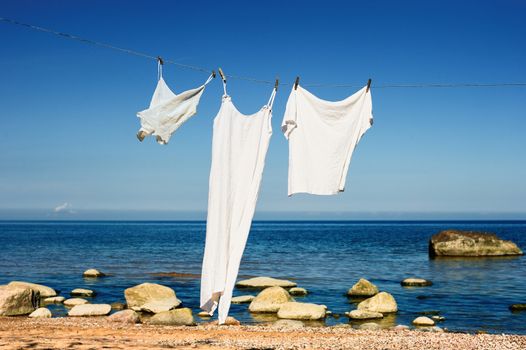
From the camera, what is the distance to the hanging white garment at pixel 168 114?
1111 centimetres

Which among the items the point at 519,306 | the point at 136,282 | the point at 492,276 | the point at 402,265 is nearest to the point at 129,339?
the point at 519,306

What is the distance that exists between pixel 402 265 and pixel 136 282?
78.4 feet

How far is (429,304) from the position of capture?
87.4 feet

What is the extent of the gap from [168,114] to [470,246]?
46951 mm

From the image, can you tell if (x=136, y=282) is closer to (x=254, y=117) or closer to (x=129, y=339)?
(x=129, y=339)

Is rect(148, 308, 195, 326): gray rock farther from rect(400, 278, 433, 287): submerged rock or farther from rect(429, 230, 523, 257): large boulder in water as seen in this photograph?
rect(429, 230, 523, 257): large boulder in water

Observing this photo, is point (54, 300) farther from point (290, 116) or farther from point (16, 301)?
point (290, 116)

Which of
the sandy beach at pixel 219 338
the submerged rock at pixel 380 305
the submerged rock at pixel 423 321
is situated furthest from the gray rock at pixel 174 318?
the submerged rock at pixel 423 321

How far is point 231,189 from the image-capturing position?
1101 centimetres

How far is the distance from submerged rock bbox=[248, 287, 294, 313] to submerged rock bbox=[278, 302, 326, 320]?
2.78 ft

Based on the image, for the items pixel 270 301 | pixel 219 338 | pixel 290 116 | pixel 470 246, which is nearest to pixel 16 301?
pixel 270 301

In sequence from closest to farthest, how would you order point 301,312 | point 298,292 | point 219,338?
point 219,338 → point 301,312 → point 298,292

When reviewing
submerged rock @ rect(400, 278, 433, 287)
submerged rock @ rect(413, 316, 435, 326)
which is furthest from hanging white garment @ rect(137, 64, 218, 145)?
submerged rock @ rect(400, 278, 433, 287)

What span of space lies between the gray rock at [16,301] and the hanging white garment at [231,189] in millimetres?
14875
